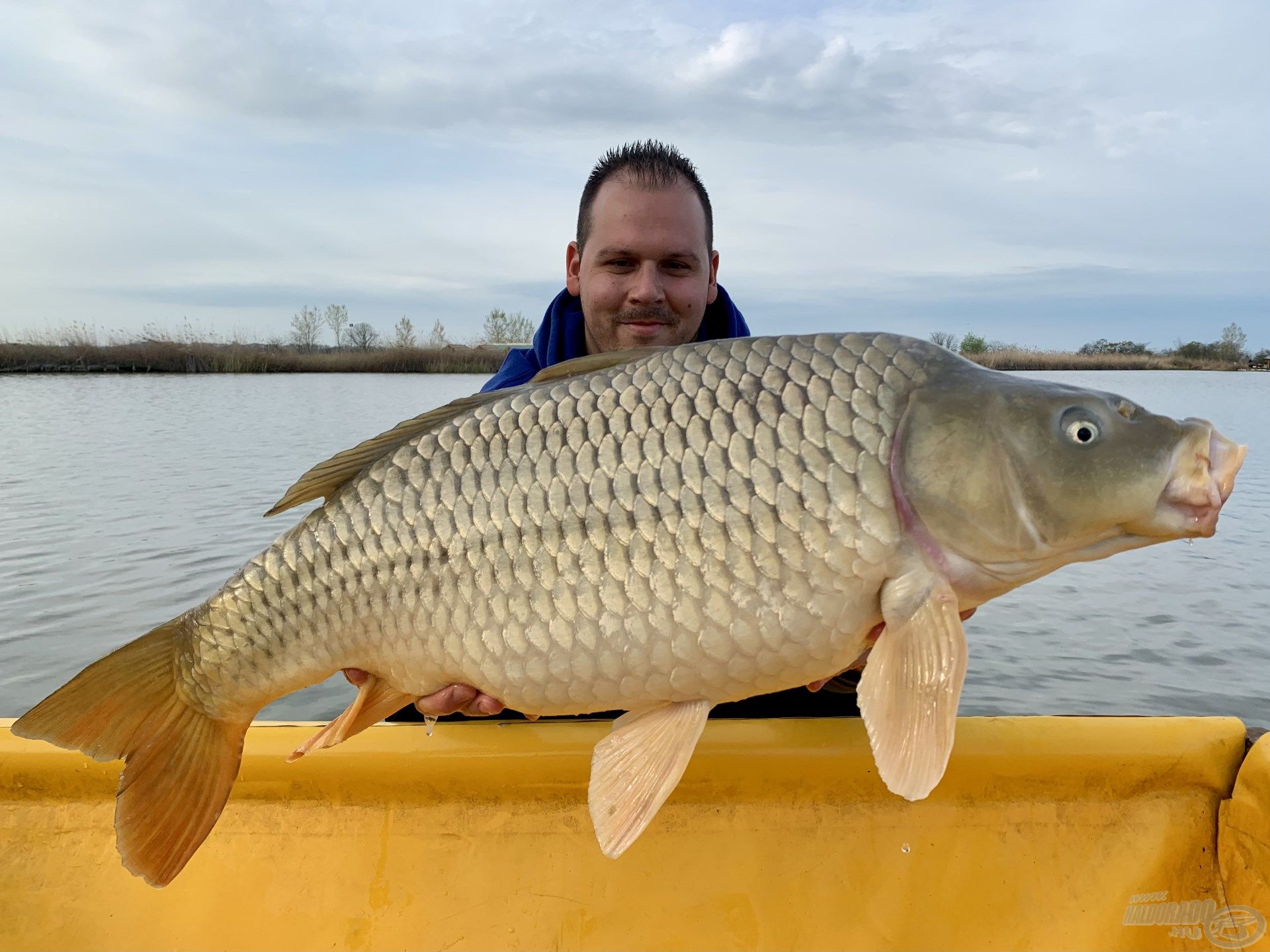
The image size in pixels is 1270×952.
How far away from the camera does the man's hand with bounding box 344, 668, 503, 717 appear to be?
4.82 ft

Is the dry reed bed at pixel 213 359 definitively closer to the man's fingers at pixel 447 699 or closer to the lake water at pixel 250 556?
the lake water at pixel 250 556

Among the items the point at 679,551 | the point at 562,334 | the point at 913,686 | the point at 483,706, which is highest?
the point at 562,334

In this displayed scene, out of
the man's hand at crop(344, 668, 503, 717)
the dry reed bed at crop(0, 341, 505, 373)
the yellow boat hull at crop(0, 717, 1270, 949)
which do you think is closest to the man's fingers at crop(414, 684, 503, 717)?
the man's hand at crop(344, 668, 503, 717)

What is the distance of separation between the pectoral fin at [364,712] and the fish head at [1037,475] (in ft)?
2.90

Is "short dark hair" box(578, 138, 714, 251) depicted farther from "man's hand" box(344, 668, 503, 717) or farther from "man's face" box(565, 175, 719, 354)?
"man's hand" box(344, 668, 503, 717)

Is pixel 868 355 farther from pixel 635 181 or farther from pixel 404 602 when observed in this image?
pixel 635 181

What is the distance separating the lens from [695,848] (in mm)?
1568

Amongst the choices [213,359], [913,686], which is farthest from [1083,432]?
[213,359]

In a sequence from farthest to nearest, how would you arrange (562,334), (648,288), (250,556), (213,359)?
1. (213,359)
2. (250,556)
3. (562,334)
4. (648,288)

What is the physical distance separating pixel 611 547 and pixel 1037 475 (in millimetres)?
600

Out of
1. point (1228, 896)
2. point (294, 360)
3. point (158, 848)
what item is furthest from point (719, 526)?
point (294, 360)

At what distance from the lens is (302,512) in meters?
A: 7.35

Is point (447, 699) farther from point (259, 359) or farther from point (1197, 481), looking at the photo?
point (259, 359)

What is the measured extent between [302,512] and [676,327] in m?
5.76
